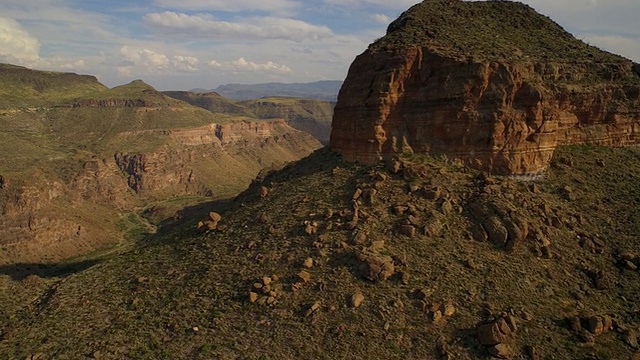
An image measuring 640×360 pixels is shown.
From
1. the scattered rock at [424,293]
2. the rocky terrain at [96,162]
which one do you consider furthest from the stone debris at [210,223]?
the rocky terrain at [96,162]

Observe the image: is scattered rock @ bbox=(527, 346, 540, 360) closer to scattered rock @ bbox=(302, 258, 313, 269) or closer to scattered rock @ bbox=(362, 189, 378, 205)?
scattered rock @ bbox=(302, 258, 313, 269)

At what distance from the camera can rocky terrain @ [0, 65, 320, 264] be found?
8975 centimetres

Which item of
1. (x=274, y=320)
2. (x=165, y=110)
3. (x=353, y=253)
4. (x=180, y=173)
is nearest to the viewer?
(x=274, y=320)

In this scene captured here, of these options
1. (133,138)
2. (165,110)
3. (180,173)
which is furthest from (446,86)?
(165,110)

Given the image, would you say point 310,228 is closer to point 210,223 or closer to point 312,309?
point 312,309

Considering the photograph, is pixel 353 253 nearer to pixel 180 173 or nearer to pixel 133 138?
pixel 180 173

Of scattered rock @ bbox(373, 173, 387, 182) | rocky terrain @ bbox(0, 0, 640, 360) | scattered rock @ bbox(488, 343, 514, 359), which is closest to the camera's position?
scattered rock @ bbox(488, 343, 514, 359)

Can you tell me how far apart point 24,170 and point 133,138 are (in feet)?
172

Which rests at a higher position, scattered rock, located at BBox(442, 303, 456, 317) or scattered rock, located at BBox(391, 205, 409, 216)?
scattered rock, located at BBox(391, 205, 409, 216)

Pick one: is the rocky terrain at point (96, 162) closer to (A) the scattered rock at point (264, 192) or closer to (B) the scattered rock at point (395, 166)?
(A) the scattered rock at point (264, 192)

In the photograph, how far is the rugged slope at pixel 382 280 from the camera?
24812 millimetres

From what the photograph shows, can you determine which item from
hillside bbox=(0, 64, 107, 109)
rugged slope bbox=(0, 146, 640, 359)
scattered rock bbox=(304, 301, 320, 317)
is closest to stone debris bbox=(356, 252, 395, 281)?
rugged slope bbox=(0, 146, 640, 359)

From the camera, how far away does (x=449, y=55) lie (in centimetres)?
3481

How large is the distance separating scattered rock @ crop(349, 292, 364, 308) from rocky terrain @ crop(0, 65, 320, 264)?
55969 mm
